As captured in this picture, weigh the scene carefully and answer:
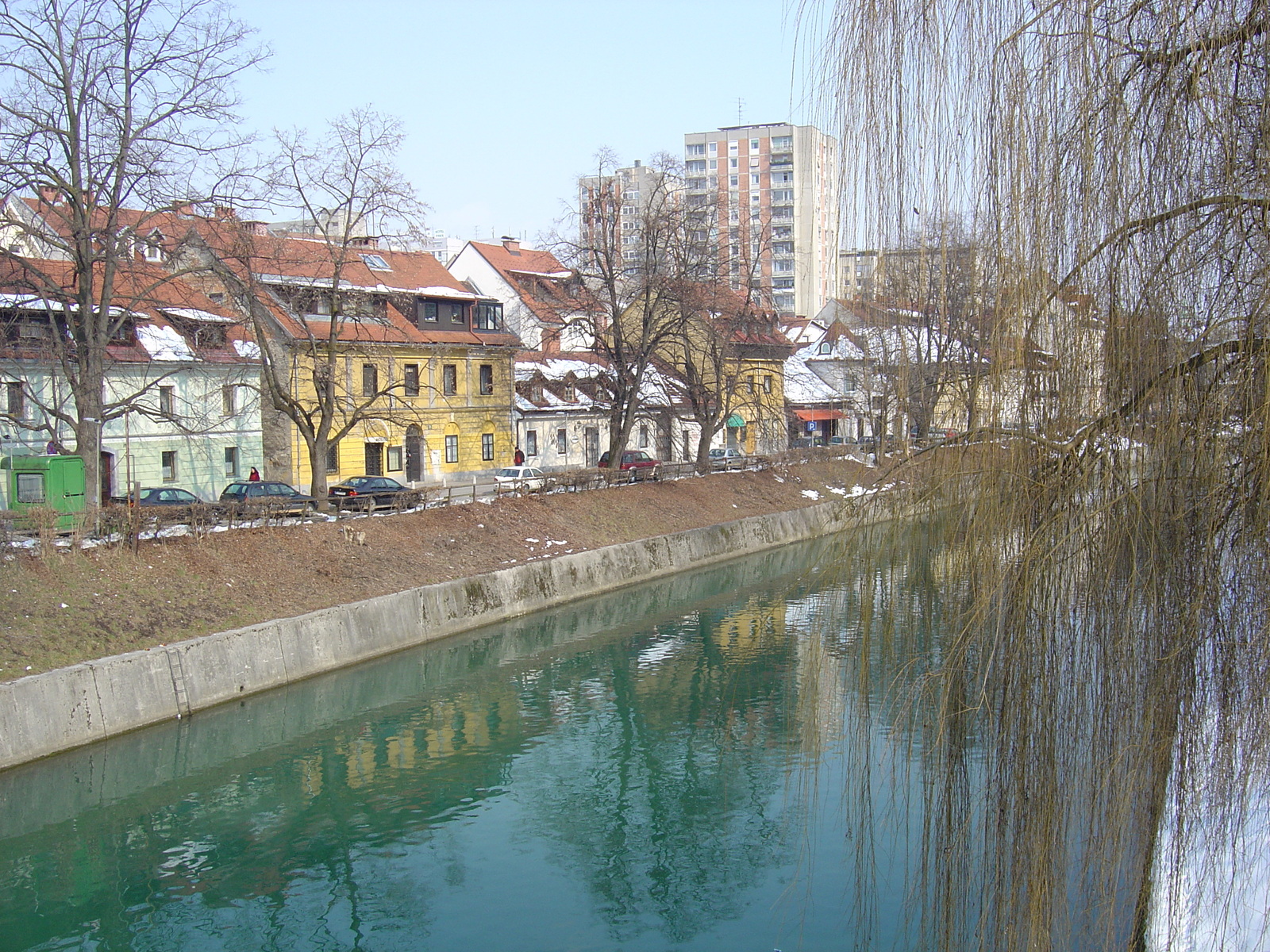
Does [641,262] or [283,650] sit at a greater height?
[641,262]

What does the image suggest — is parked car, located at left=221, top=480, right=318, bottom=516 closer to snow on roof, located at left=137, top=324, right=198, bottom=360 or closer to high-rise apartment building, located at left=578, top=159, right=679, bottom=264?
snow on roof, located at left=137, top=324, right=198, bottom=360

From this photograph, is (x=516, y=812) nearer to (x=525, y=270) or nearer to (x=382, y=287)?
(x=382, y=287)

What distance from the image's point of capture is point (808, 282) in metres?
90.1

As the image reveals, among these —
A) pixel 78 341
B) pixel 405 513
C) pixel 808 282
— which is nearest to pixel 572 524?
pixel 405 513

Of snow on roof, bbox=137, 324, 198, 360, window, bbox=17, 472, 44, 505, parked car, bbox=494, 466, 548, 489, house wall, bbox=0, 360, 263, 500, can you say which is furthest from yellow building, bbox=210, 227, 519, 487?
window, bbox=17, 472, 44, 505

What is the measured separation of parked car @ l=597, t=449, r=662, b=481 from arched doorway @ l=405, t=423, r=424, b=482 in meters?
6.78

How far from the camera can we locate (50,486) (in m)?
20.9

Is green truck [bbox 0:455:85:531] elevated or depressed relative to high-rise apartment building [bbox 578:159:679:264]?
depressed

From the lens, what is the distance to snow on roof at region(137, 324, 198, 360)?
32.9 meters

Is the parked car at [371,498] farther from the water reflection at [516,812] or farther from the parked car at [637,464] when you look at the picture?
the parked car at [637,464]

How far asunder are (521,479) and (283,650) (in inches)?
527

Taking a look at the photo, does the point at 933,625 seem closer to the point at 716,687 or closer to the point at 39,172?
the point at 716,687

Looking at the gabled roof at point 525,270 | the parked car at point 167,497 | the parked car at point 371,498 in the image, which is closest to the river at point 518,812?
the parked car at point 371,498

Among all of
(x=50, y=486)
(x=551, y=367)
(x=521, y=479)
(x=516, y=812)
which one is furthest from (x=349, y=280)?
(x=516, y=812)
